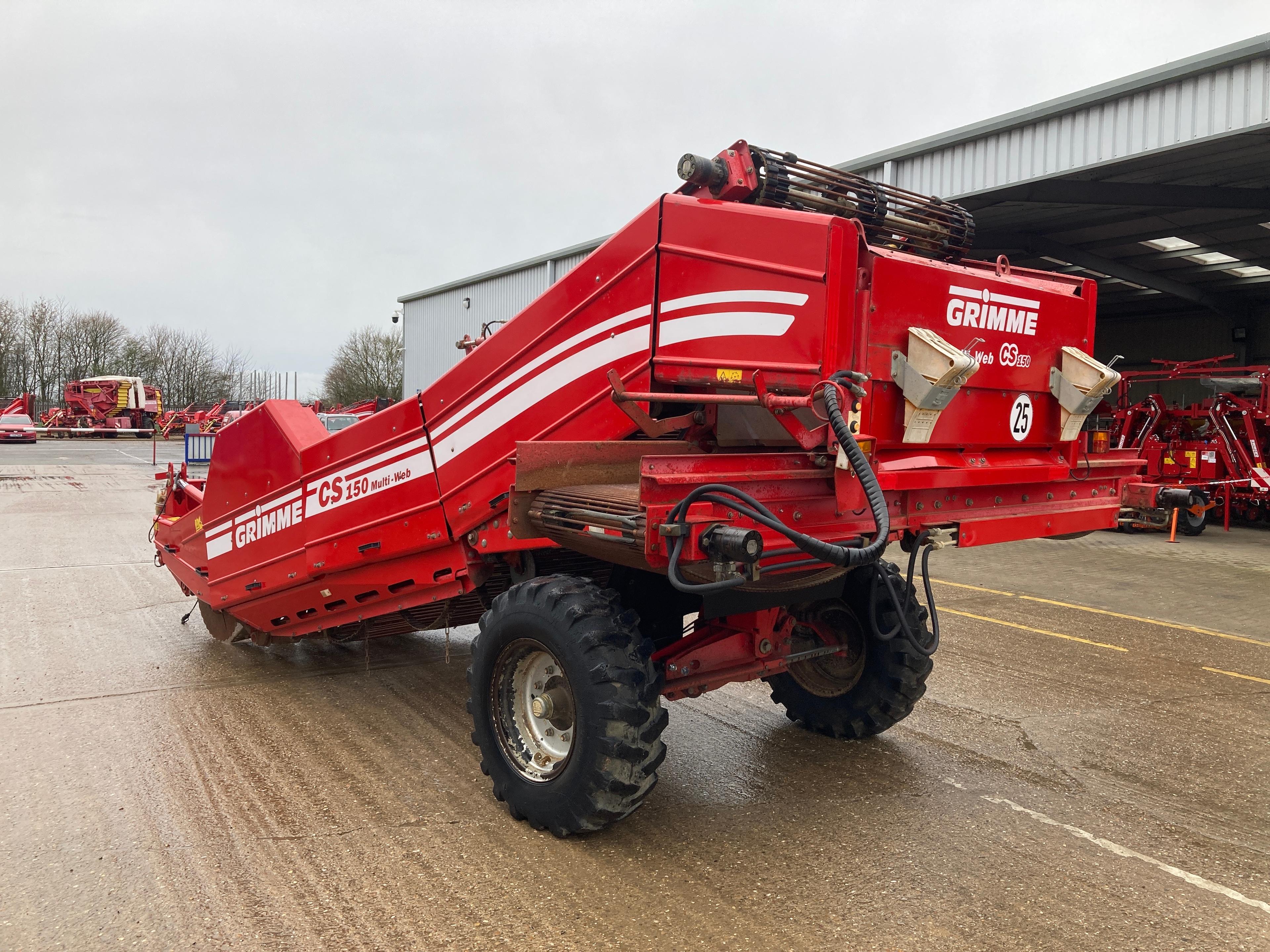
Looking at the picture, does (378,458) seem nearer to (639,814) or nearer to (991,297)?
(639,814)

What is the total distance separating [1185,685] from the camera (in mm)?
5863

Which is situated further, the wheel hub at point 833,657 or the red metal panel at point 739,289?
the wheel hub at point 833,657

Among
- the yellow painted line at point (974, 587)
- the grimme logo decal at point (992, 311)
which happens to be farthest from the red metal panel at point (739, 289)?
the yellow painted line at point (974, 587)

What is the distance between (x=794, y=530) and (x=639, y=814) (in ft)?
4.76

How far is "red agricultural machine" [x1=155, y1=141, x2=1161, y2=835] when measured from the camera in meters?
3.21

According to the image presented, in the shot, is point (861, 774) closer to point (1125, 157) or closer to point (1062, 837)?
point (1062, 837)

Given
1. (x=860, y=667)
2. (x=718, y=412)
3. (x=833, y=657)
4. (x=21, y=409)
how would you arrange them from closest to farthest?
1. (x=718, y=412)
2. (x=860, y=667)
3. (x=833, y=657)
4. (x=21, y=409)

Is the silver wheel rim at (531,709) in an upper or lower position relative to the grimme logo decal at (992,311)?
lower

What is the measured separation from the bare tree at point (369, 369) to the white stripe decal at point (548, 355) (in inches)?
1791

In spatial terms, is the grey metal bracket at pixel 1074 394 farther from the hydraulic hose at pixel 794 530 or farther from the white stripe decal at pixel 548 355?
the white stripe decal at pixel 548 355

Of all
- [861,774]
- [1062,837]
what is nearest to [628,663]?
[861,774]

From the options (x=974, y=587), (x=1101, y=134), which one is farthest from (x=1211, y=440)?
(x=974, y=587)

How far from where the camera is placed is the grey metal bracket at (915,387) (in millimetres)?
3438

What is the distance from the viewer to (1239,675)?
6137mm
